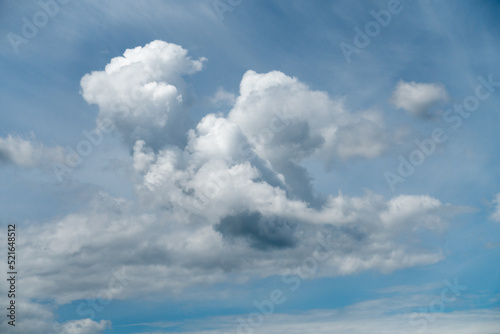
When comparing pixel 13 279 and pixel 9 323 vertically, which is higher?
pixel 13 279

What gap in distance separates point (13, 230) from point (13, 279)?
20779mm

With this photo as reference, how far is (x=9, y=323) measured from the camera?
4951 inches

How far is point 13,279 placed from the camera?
129125mm

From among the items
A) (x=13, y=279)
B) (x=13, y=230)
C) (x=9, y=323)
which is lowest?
(x=9, y=323)

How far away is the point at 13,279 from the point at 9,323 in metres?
17.5

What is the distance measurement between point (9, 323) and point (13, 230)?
38.2m

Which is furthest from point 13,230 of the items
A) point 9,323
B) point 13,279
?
point 9,323

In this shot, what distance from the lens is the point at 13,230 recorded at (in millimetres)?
131125

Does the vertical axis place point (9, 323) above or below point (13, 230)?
below

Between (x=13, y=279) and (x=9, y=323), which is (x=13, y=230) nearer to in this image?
(x=13, y=279)

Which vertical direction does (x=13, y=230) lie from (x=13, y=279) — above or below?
above
